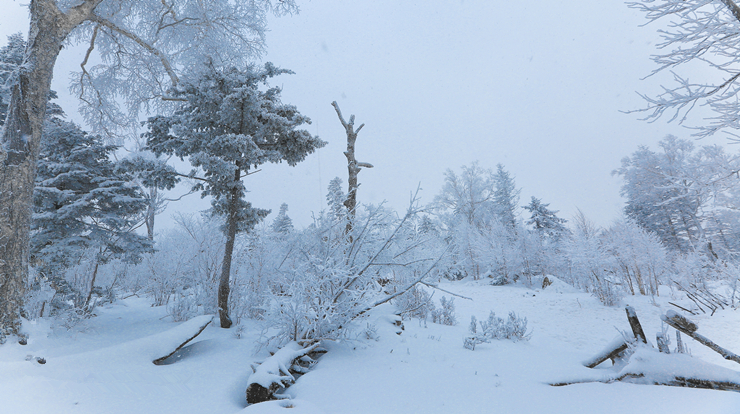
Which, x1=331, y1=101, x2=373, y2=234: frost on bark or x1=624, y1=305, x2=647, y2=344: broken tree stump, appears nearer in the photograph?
x1=624, y1=305, x2=647, y2=344: broken tree stump

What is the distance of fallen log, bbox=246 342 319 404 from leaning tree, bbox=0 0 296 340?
4154 millimetres

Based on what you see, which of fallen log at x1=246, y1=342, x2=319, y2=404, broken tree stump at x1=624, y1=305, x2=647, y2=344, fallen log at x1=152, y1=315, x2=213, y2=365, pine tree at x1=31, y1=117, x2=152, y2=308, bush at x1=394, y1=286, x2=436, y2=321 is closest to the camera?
fallen log at x1=246, y1=342, x2=319, y2=404

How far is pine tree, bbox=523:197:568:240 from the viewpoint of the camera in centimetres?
2405

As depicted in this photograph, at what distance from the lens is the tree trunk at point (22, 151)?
392cm

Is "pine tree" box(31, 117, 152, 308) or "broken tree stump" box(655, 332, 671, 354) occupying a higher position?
"pine tree" box(31, 117, 152, 308)

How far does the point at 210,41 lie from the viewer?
849cm

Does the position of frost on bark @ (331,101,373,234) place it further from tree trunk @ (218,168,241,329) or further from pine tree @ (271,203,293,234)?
pine tree @ (271,203,293,234)

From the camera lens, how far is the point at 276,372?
3127 millimetres

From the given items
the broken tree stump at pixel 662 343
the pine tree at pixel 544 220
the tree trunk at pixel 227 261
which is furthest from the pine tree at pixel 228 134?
the pine tree at pixel 544 220

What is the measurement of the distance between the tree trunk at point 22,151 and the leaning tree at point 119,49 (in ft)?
0.05

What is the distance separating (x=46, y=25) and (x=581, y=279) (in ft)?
72.8

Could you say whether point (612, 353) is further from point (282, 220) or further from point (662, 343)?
point (282, 220)

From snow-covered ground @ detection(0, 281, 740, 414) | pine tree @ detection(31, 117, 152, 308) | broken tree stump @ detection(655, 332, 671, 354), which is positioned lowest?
snow-covered ground @ detection(0, 281, 740, 414)

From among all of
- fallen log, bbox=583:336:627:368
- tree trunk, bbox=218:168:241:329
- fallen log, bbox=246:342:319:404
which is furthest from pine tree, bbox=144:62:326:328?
fallen log, bbox=583:336:627:368
